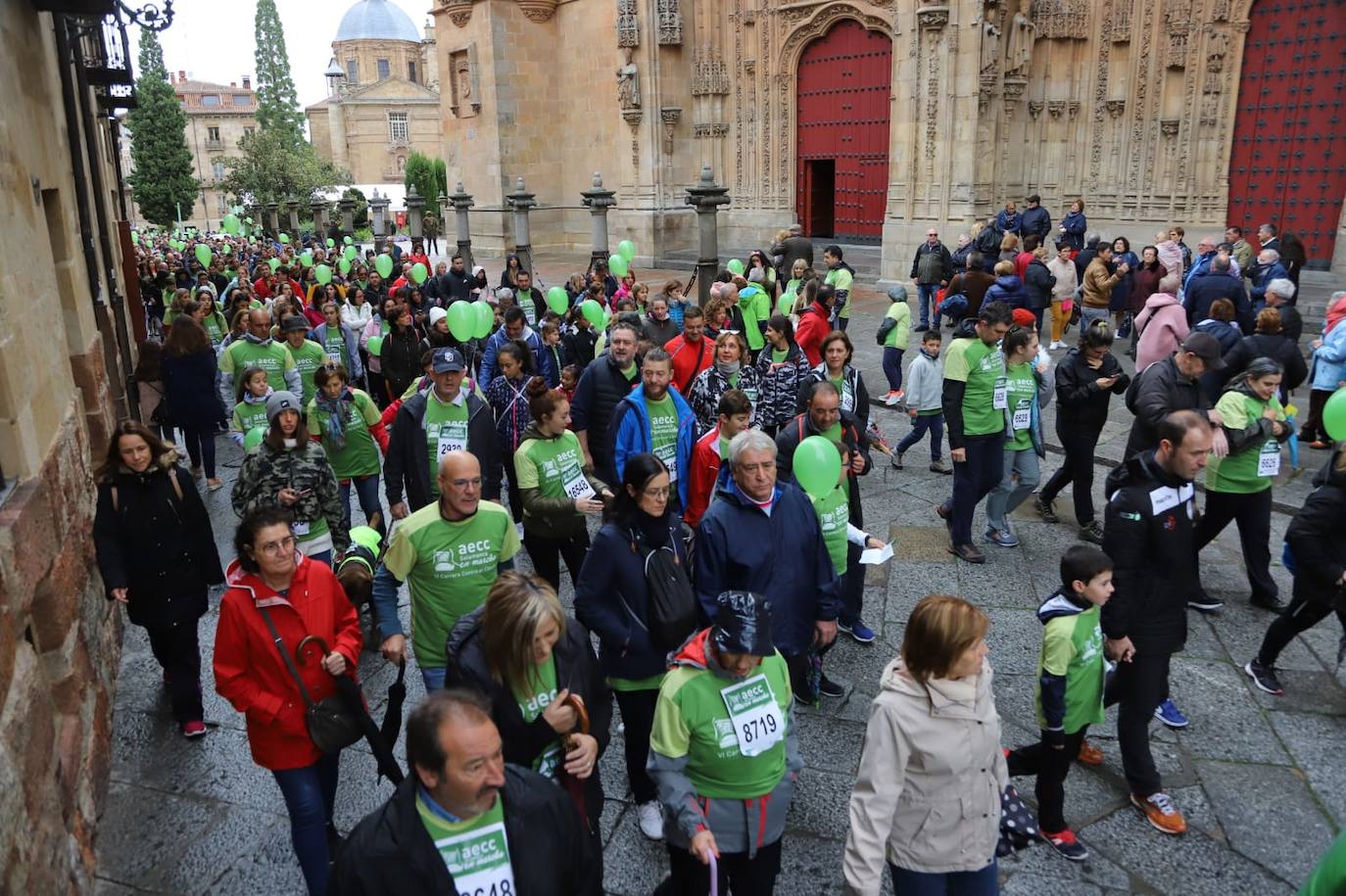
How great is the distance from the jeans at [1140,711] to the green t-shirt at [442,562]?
270cm

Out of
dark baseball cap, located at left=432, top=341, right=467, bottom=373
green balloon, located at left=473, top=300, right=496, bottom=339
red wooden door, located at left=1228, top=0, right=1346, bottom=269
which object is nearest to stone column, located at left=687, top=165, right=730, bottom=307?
green balloon, located at left=473, top=300, right=496, bottom=339

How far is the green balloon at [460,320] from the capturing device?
27.4 ft

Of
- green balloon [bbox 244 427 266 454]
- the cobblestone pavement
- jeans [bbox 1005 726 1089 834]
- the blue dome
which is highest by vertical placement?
the blue dome

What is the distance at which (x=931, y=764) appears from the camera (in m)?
2.80

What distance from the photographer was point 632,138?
2278 centimetres

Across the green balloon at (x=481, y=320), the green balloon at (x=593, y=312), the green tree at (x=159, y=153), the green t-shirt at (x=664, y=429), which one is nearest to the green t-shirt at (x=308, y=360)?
the green balloon at (x=481, y=320)

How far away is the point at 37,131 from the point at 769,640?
20.4 ft

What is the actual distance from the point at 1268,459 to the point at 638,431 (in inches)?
149

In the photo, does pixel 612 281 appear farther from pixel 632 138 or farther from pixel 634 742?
pixel 632 138

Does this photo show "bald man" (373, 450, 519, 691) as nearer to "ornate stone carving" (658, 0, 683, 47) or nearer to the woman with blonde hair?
the woman with blonde hair

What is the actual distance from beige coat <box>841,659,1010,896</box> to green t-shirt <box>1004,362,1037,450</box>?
13.3 ft

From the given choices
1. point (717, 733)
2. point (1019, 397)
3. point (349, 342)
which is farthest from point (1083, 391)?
point (349, 342)

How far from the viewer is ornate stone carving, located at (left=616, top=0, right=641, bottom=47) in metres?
21.6

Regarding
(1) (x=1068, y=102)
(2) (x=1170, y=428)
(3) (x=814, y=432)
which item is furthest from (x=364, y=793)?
(1) (x=1068, y=102)
